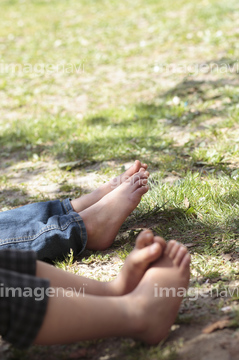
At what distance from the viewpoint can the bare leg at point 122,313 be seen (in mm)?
1395

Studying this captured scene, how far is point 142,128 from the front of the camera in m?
3.67

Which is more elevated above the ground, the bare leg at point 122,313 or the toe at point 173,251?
the toe at point 173,251

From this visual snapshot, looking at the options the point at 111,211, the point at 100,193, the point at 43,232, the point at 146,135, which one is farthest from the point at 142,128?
the point at 43,232

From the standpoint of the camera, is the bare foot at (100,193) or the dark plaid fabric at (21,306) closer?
the dark plaid fabric at (21,306)

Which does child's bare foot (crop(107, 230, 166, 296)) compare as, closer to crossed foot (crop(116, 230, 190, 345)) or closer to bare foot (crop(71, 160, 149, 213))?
crossed foot (crop(116, 230, 190, 345))

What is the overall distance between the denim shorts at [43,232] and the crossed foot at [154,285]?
1.71 ft

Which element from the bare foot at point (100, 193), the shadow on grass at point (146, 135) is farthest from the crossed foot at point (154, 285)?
the shadow on grass at point (146, 135)

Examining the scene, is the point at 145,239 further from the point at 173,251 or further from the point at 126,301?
the point at 126,301

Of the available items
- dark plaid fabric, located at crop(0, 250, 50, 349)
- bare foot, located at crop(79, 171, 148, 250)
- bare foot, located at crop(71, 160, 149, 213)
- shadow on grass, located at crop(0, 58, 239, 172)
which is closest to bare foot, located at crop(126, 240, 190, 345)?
dark plaid fabric, located at crop(0, 250, 50, 349)

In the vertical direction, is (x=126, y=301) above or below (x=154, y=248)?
below

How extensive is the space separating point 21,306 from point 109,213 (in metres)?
0.88

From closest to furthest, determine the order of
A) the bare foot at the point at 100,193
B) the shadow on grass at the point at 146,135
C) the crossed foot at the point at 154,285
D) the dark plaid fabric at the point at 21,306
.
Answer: the dark plaid fabric at the point at 21,306, the crossed foot at the point at 154,285, the bare foot at the point at 100,193, the shadow on grass at the point at 146,135

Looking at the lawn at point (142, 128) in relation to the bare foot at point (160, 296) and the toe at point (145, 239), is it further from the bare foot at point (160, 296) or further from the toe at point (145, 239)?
the toe at point (145, 239)

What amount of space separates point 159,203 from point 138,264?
0.89m
